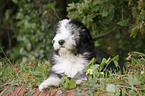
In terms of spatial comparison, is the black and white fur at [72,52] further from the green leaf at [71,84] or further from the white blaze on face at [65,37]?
the green leaf at [71,84]

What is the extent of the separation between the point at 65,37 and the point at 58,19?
A: 2402 mm

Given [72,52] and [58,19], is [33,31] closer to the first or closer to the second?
[58,19]

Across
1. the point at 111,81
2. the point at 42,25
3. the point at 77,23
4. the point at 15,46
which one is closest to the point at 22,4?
A: the point at 42,25

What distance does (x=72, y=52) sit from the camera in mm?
2607

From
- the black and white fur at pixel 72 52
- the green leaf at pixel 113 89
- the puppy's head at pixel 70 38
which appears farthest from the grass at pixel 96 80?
the puppy's head at pixel 70 38

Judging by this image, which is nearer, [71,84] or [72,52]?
[71,84]

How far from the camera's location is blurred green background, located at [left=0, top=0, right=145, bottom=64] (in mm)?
3070

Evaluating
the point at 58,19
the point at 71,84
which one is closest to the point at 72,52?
the point at 71,84

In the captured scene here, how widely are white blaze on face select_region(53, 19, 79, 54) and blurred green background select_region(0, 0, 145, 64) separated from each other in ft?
2.00

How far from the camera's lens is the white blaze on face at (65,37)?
245cm

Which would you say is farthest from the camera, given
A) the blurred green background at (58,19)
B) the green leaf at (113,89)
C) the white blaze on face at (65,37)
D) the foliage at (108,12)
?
the blurred green background at (58,19)

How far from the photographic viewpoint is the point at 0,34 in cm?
625

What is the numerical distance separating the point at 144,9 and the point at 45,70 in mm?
1936

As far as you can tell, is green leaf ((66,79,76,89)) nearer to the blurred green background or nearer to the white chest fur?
the white chest fur
